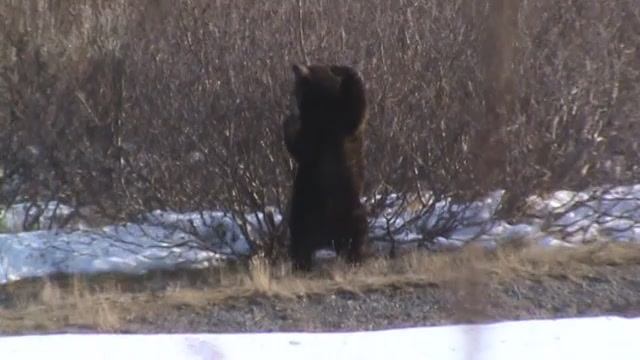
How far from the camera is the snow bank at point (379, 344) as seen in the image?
29.9 ft

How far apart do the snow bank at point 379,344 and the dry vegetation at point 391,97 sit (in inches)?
145

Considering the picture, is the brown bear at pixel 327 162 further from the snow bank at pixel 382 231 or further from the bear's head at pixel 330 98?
the snow bank at pixel 382 231

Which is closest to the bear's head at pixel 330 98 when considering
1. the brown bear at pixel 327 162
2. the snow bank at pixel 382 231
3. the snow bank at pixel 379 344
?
the brown bear at pixel 327 162

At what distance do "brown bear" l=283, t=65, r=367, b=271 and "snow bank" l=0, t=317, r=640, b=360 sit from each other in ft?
9.58

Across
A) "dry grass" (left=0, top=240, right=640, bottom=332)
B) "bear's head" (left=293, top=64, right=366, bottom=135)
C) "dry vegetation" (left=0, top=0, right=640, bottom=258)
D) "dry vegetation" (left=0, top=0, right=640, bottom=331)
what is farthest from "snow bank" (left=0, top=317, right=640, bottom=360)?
"dry vegetation" (left=0, top=0, right=640, bottom=258)

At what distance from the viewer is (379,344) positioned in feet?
30.9

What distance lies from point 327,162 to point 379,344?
3.59 m

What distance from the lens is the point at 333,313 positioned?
10.7 metres

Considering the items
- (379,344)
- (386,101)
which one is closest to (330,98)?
(386,101)

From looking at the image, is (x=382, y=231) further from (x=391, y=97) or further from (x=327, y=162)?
(x=327, y=162)

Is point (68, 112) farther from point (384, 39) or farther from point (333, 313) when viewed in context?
point (333, 313)

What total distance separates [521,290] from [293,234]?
104 inches

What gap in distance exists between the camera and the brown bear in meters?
12.5

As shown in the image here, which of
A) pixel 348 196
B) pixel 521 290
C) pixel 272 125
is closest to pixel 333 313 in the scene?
pixel 521 290
